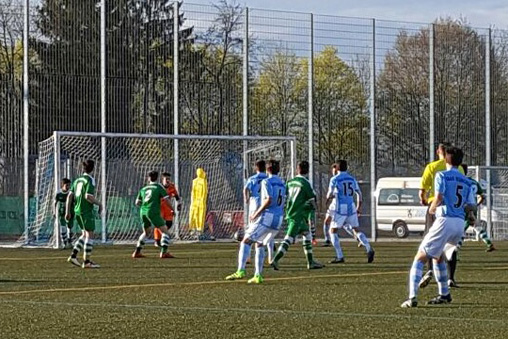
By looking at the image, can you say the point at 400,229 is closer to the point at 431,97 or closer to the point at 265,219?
the point at 431,97

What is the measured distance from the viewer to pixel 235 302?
46.8ft

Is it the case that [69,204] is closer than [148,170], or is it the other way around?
[69,204]

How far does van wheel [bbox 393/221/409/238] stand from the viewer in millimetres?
43188

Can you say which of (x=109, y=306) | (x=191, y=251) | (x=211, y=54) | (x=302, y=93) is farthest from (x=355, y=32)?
(x=109, y=306)

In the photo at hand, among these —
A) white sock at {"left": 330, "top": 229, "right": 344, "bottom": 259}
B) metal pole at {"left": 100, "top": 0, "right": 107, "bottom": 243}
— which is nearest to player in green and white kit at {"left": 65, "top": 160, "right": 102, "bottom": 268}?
white sock at {"left": 330, "top": 229, "right": 344, "bottom": 259}

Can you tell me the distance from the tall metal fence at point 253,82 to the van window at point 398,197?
282 centimetres

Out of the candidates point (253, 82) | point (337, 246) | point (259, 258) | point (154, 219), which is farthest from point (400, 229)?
point (259, 258)

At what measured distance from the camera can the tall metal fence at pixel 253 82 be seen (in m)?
34.8

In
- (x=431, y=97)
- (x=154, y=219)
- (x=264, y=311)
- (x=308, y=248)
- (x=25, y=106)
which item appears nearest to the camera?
(x=264, y=311)

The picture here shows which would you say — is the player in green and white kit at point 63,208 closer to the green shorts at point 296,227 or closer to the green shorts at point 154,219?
the green shorts at point 154,219

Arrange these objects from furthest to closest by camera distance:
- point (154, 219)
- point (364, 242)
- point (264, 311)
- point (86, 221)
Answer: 1. point (154, 219)
2. point (364, 242)
3. point (86, 221)
4. point (264, 311)

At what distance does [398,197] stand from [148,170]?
11.5 m

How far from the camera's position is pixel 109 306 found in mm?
13844

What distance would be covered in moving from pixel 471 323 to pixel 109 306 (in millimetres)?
4464
